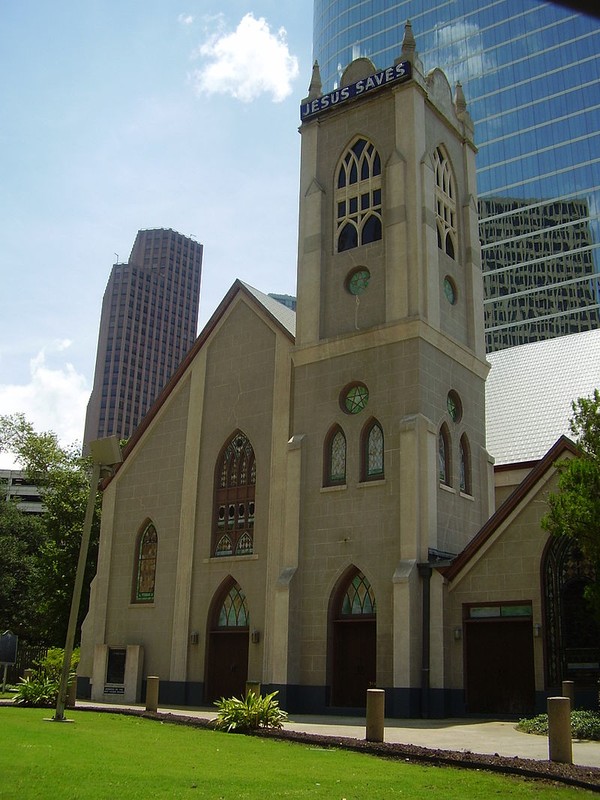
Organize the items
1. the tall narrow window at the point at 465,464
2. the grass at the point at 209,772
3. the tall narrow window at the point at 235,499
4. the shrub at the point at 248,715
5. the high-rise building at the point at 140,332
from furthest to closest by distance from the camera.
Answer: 1. the high-rise building at the point at 140,332
2. the tall narrow window at the point at 235,499
3. the tall narrow window at the point at 465,464
4. the shrub at the point at 248,715
5. the grass at the point at 209,772

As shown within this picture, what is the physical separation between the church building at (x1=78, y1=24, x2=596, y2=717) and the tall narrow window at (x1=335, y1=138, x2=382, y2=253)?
0.08 meters

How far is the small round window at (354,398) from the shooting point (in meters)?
27.4

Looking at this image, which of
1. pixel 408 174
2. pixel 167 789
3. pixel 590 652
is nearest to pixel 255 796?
pixel 167 789

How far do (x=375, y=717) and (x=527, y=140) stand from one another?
349 feet

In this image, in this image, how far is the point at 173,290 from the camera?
189625mm

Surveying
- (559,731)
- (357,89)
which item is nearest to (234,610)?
(559,731)

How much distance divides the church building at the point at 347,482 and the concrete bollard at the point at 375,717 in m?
8.81

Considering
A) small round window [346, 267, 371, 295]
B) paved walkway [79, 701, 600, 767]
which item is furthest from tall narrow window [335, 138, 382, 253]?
paved walkway [79, 701, 600, 767]

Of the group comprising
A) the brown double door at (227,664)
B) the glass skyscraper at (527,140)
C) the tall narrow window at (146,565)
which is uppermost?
the glass skyscraper at (527,140)

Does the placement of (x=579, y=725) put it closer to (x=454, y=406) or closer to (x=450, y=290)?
(x=454, y=406)

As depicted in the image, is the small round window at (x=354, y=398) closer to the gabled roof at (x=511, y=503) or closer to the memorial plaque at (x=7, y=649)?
the gabled roof at (x=511, y=503)

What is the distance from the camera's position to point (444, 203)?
31.0m

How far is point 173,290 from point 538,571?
172284 millimetres

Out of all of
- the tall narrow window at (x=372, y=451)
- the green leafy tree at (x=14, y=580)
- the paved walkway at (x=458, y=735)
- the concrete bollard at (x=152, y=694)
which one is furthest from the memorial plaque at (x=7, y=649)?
the green leafy tree at (x=14, y=580)
